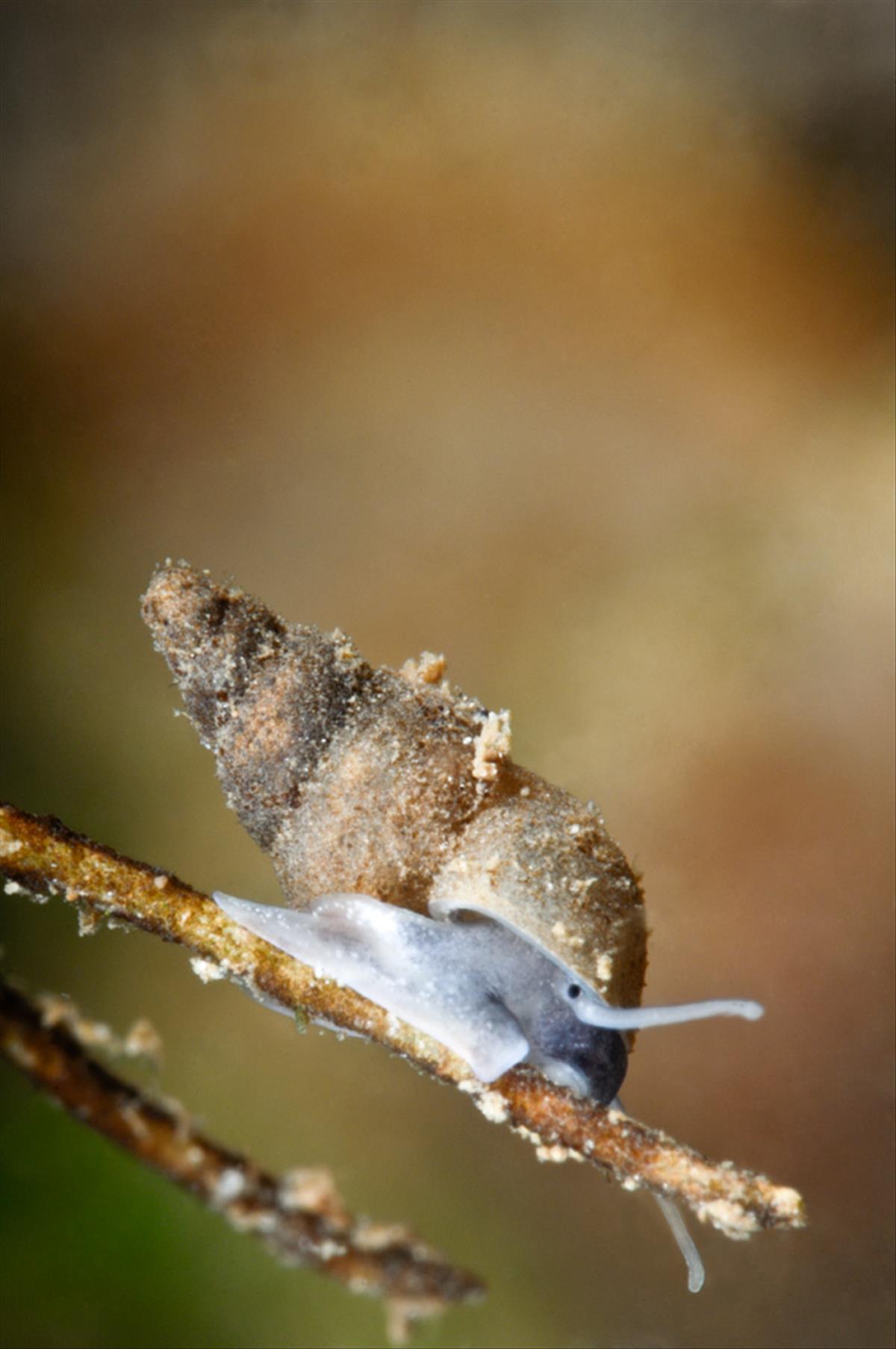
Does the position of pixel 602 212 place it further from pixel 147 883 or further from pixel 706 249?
pixel 147 883

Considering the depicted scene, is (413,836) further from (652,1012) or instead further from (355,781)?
(652,1012)

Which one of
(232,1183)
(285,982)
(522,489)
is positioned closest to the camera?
(232,1183)

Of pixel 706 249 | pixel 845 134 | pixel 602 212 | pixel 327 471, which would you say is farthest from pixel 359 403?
pixel 845 134

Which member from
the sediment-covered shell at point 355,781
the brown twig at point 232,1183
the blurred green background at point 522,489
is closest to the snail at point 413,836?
the sediment-covered shell at point 355,781

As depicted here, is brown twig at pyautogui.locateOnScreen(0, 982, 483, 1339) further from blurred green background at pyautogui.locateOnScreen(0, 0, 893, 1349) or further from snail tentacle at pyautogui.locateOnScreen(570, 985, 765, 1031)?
blurred green background at pyautogui.locateOnScreen(0, 0, 893, 1349)

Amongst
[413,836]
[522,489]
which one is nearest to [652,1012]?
[413,836]

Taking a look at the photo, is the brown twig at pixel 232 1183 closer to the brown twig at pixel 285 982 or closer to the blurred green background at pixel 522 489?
the brown twig at pixel 285 982
